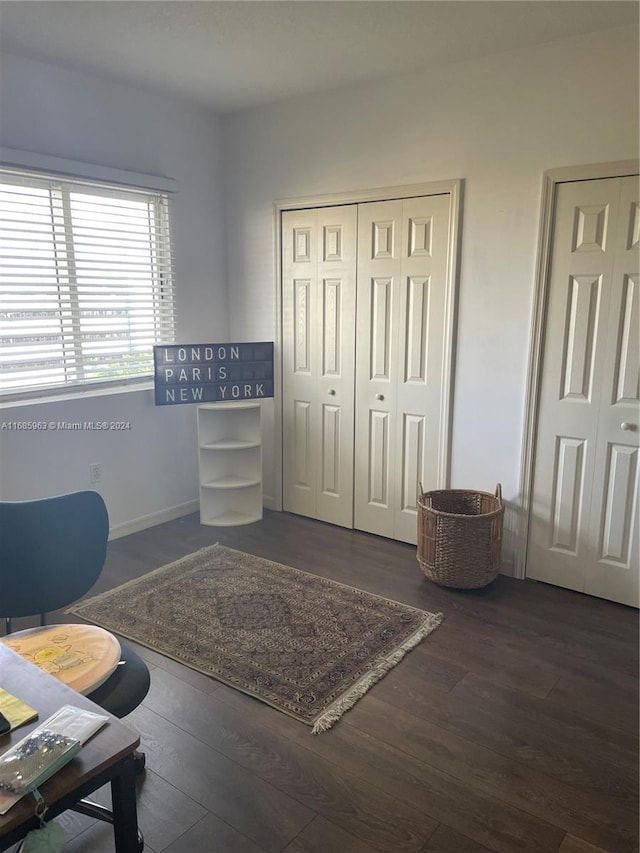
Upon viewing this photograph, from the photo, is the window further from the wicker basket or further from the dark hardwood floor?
the wicker basket

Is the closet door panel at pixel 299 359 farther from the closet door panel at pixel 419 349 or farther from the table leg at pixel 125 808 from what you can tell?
the table leg at pixel 125 808

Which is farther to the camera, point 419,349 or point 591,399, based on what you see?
point 419,349

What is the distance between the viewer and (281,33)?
281cm

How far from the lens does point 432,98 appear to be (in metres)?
3.29

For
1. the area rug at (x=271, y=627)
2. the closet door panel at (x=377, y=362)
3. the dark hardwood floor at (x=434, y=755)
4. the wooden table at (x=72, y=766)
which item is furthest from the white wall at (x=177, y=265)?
the wooden table at (x=72, y=766)

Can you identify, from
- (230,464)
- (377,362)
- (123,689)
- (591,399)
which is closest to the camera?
(123,689)

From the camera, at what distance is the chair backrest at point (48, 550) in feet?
6.61

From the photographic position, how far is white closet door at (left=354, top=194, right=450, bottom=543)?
136 inches

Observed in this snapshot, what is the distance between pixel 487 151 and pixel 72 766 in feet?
10.3

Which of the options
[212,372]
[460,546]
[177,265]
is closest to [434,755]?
[460,546]

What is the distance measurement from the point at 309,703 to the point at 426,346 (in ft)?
6.64

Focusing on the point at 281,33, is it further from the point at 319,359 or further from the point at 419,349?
the point at 319,359

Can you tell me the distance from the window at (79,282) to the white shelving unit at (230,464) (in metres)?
0.58

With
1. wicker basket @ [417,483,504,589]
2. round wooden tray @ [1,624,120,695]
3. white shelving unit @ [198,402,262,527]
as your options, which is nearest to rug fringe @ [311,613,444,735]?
wicker basket @ [417,483,504,589]
